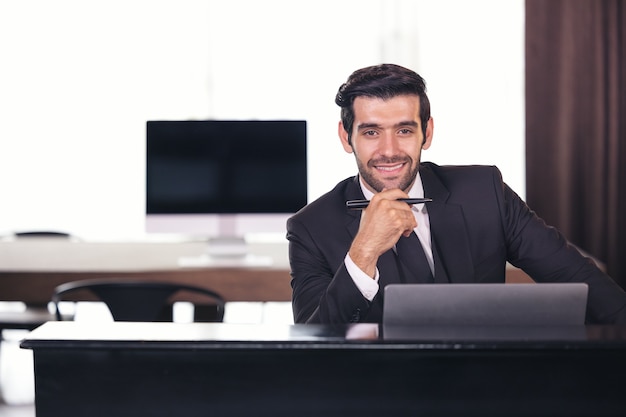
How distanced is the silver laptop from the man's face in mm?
660

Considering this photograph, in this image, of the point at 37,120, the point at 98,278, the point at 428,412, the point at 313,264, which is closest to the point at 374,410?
the point at 428,412

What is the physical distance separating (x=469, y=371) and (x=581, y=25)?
4195 mm

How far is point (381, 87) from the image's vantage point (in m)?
1.95

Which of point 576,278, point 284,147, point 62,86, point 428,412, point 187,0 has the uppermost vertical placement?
point 187,0

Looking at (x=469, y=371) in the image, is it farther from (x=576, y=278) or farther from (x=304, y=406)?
(x=576, y=278)

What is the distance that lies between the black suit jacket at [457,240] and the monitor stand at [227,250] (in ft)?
3.83

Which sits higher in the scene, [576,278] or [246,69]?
[246,69]

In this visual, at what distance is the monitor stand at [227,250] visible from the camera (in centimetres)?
317

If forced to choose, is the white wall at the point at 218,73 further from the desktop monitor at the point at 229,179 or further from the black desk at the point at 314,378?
→ the black desk at the point at 314,378

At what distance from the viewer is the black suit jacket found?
6.33 ft

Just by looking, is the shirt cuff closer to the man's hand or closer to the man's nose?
the man's hand

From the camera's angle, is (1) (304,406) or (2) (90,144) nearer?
(1) (304,406)

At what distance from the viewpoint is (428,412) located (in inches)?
49.5

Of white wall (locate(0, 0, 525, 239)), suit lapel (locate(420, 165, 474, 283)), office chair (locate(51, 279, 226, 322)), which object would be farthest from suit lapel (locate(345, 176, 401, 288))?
white wall (locate(0, 0, 525, 239))
